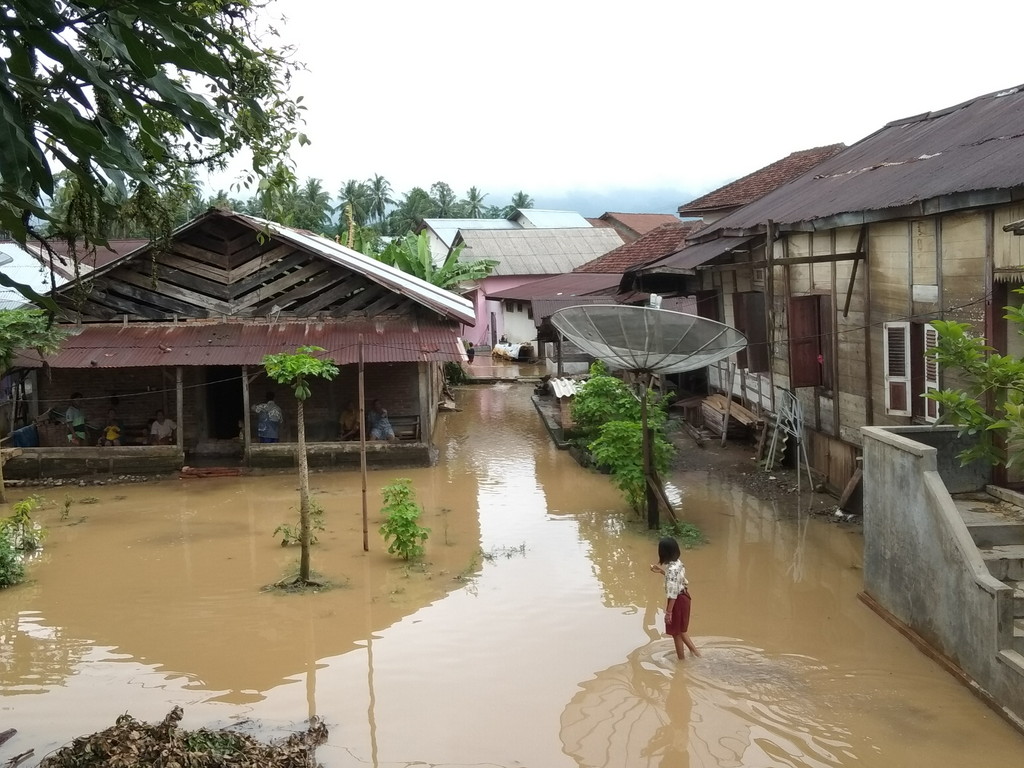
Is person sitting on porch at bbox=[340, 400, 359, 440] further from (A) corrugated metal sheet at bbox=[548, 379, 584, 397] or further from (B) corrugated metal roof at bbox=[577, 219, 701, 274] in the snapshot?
(B) corrugated metal roof at bbox=[577, 219, 701, 274]

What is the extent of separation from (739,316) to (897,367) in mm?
6935

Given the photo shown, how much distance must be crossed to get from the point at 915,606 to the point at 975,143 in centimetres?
593

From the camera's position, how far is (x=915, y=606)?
7.57m

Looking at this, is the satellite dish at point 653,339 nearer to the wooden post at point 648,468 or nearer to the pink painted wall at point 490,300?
the wooden post at point 648,468

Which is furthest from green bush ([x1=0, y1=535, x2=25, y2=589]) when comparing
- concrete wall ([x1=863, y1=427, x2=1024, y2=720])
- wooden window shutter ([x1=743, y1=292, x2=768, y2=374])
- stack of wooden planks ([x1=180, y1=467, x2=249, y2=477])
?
wooden window shutter ([x1=743, y1=292, x2=768, y2=374])

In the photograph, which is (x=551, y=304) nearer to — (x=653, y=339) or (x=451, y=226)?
(x=653, y=339)

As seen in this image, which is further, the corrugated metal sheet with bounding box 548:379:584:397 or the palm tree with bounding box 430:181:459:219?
the palm tree with bounding box 430:181:459:219

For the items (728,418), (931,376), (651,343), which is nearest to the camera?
(931,376)

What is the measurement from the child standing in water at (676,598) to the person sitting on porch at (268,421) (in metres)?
10.3

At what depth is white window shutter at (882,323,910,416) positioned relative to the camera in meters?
10.6

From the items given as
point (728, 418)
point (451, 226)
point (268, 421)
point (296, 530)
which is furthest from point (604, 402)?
point (451, 226)

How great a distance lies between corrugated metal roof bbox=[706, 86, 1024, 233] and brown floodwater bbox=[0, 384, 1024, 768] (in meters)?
3.94

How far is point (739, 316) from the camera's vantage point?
1759 cm

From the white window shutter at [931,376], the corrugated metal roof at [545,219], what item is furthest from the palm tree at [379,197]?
the white window shutter at [931,376]
